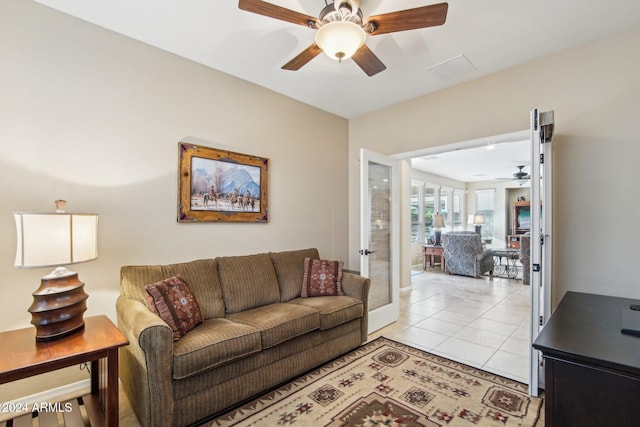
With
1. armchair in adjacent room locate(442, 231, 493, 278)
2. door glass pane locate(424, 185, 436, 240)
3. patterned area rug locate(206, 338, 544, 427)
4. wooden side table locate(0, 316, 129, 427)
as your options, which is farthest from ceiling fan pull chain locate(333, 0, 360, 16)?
door glass pane locate(424, 185, 436, 240)

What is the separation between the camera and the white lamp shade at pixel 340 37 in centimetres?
172

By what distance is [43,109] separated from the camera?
2.11m

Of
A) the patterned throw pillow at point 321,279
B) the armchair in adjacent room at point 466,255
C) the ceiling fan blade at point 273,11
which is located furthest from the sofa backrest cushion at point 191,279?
the armchair in adjacent room at point 466,255

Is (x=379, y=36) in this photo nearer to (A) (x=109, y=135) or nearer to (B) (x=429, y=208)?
(A) (x=109, y=135)

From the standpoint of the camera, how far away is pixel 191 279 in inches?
97.7

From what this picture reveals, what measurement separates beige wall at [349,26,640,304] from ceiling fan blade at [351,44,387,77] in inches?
60.3

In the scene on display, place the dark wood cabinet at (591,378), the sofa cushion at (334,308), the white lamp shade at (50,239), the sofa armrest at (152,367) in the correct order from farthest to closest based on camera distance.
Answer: the sofa cushion at (334,308), the sofa armrest at (152,367), the white lamp shade at (50,239), the dark wood cabinet at (591,378)

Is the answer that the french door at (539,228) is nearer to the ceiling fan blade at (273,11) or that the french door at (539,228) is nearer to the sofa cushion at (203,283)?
the ceiling fan blade at (273,11)

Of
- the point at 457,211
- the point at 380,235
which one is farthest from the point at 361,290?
the point at 457,211

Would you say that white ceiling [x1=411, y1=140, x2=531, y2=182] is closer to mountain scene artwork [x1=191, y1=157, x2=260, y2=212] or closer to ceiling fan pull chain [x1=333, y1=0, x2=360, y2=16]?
mountain scene artwork [x1=191, y1=157, x2=260, y2=212]

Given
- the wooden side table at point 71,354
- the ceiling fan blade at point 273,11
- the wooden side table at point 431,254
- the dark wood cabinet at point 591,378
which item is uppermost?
the ceiling fan blade at point 273,11

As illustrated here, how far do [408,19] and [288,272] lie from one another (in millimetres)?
2400

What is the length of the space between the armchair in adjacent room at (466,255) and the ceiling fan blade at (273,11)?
225 inches

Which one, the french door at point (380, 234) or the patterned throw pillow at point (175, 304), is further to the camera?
the french door at point (380, 234)
